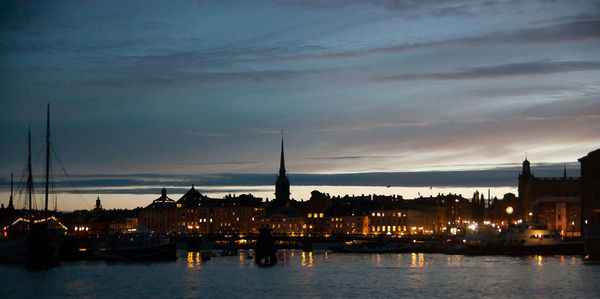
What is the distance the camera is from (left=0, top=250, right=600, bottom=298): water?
7406 cm

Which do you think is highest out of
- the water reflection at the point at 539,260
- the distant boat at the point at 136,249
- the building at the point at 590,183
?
the building at the point at 590,183

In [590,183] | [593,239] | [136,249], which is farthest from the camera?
[590,183]

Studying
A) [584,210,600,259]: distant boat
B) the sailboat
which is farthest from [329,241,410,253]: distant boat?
the sailboat

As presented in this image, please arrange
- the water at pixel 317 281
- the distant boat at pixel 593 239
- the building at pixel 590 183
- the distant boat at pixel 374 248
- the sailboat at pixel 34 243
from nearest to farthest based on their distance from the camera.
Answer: the water at pixel 317 281, the sailboat at pixel 34 243, the distant boat at pixel 593 239, the building at pixel 590 183, the distant boat at pixel 374 248

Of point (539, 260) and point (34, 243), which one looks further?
point (539, 260)

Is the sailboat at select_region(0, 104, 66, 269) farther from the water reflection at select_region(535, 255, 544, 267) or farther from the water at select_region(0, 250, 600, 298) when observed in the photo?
the water reflection at select_region(535, 255, 544, 267)

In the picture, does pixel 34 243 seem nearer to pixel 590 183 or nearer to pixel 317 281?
pixel 317 281

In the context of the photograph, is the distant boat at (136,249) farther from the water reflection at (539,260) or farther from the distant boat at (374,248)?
the water reflection at (539,260)

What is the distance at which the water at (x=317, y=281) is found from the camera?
74062 mm

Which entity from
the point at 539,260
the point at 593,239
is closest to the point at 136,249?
the point at 539,260

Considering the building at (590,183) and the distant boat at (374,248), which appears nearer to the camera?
the building at (590,183)

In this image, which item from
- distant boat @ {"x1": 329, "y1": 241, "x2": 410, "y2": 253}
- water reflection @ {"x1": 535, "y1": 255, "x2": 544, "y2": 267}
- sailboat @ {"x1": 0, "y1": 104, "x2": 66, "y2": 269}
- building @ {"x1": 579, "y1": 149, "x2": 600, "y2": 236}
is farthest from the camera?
distant boat @ {"x1": 329, "y1": 241, "x2": 410, "y2": 253}

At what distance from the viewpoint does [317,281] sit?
3452 inches

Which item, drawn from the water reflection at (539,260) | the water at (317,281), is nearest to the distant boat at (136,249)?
the water at (317,281)
